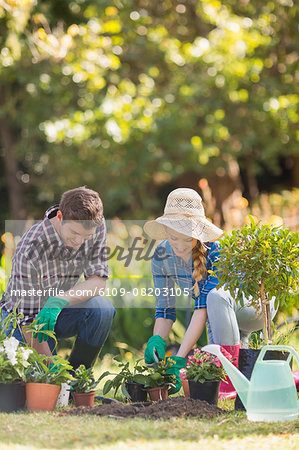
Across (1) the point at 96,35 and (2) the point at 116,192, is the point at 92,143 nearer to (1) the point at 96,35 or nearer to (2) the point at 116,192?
(2) the point at 116,192

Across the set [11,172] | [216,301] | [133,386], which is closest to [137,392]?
[133,386]

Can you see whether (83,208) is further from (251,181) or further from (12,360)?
(251,181)

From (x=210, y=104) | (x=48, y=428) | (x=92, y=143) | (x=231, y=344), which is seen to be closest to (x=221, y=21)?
(x=210, y=104)

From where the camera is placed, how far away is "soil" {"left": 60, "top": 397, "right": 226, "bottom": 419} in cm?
234

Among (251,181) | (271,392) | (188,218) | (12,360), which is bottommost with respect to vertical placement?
(271,392)

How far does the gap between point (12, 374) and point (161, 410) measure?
2.14ft

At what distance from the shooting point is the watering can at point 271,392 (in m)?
2.32

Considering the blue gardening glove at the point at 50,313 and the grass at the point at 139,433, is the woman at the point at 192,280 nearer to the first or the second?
the blue gardening glove at the point at 50,313

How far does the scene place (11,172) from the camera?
30.6ft

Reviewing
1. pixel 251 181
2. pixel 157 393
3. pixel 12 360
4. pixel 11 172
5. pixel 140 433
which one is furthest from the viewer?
pixel 251 181

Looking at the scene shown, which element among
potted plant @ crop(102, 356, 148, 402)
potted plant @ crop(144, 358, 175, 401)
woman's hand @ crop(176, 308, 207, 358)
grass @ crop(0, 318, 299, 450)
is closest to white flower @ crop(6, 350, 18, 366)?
grass @ crop(0, 318, 299, 450)

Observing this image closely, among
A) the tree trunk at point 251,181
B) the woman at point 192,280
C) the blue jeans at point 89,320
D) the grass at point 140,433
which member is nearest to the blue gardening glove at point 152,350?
the woman at point 192,280

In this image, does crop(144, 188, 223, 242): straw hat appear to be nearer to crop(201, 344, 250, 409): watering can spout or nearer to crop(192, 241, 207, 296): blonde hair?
crop(192, 241, 207, 296): blonde hair

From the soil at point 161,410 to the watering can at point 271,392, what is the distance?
18cm
